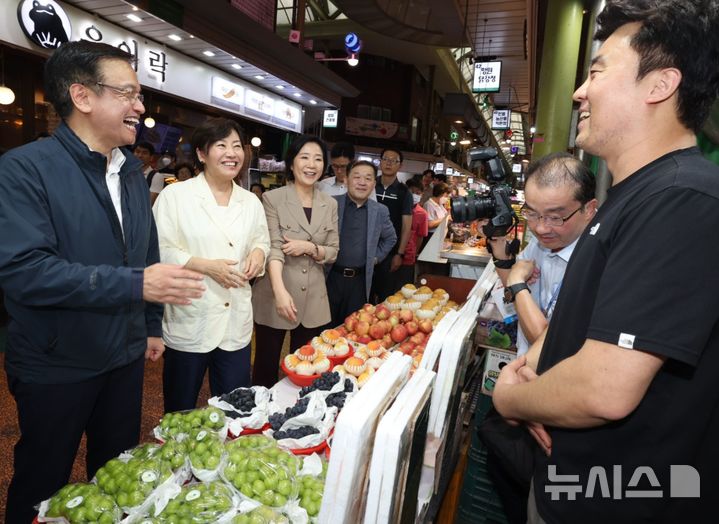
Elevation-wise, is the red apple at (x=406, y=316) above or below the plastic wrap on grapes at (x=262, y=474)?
above

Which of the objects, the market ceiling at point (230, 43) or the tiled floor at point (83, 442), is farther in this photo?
the market ceiling at point (230, 43)

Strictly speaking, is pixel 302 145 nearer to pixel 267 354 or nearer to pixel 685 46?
pixel 267 354

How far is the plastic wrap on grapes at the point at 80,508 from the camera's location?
113 centimetres

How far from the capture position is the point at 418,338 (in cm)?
259

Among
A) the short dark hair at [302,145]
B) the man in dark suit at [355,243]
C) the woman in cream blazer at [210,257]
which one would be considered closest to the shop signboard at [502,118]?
the man in dark suit at [355,243]

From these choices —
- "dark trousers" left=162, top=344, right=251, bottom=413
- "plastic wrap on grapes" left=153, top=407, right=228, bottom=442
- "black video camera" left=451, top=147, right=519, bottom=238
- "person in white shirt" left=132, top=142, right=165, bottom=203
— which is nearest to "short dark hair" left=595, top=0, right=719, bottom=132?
Answer: "black video camera" left=451, top=147, right=519, bottom=238

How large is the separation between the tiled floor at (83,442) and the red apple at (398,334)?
5.19 feet

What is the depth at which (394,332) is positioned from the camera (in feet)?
8.57

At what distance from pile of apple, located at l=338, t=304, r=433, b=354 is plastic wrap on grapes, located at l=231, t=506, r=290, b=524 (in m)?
1.36

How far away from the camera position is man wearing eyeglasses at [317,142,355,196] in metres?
4.53

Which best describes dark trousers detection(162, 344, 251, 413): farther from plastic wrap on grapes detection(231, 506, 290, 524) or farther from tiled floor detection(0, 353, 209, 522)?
plastic wrap on grapes detection(231, 506, 290, 524)

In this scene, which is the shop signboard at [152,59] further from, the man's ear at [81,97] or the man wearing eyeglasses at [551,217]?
the man wearing eyeglasses at [551,217]

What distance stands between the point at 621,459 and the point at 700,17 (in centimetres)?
94

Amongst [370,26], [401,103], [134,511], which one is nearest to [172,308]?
[134,511]
